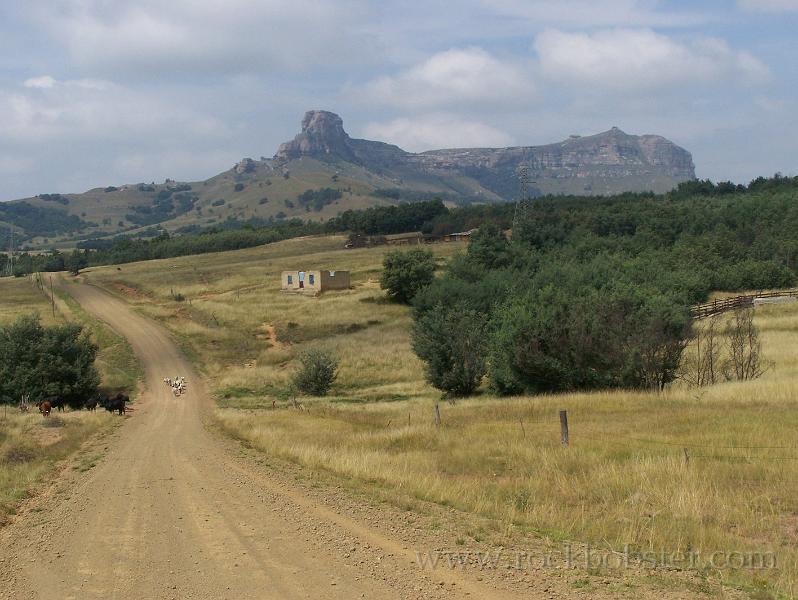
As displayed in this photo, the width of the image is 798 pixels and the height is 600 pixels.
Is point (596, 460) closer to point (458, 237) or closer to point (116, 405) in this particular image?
point (116, 405)

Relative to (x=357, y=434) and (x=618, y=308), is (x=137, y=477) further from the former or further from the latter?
(x=618, y=308)

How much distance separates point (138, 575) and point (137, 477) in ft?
25.0

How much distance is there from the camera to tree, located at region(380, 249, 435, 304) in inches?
3236

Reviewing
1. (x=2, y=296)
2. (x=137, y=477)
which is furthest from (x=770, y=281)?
A: (x=2, y=296)

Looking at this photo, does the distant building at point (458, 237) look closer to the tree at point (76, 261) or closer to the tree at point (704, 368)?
the tree at point (76, 261)

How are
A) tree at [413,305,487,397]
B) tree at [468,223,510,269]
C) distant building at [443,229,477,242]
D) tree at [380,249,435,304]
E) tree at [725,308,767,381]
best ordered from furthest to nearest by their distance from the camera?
distant building at [443,229,477,242]
tree at [468,223,510,269]
tree at [380,249,435,304]
tree at [413,305,487,397]
tree at [725,308,767,381]

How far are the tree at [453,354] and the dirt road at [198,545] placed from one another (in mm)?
25052

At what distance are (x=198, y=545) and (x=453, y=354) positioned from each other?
32.1m

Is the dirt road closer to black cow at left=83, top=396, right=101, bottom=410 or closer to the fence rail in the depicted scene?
black cow at left=83, top=396, right=101, bottom=410

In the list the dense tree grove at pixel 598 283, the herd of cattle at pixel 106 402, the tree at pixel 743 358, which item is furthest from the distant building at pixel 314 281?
the tree at pixel 743 358

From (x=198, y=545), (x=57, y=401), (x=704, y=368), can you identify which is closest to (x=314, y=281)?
(x=57, y=401)

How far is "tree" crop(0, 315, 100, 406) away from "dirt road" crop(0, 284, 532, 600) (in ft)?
96.5

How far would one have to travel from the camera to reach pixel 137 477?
1609 centimetres

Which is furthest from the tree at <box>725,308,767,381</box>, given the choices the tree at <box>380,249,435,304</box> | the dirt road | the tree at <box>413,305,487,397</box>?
the tree at <box>380,249,435,304</box>
